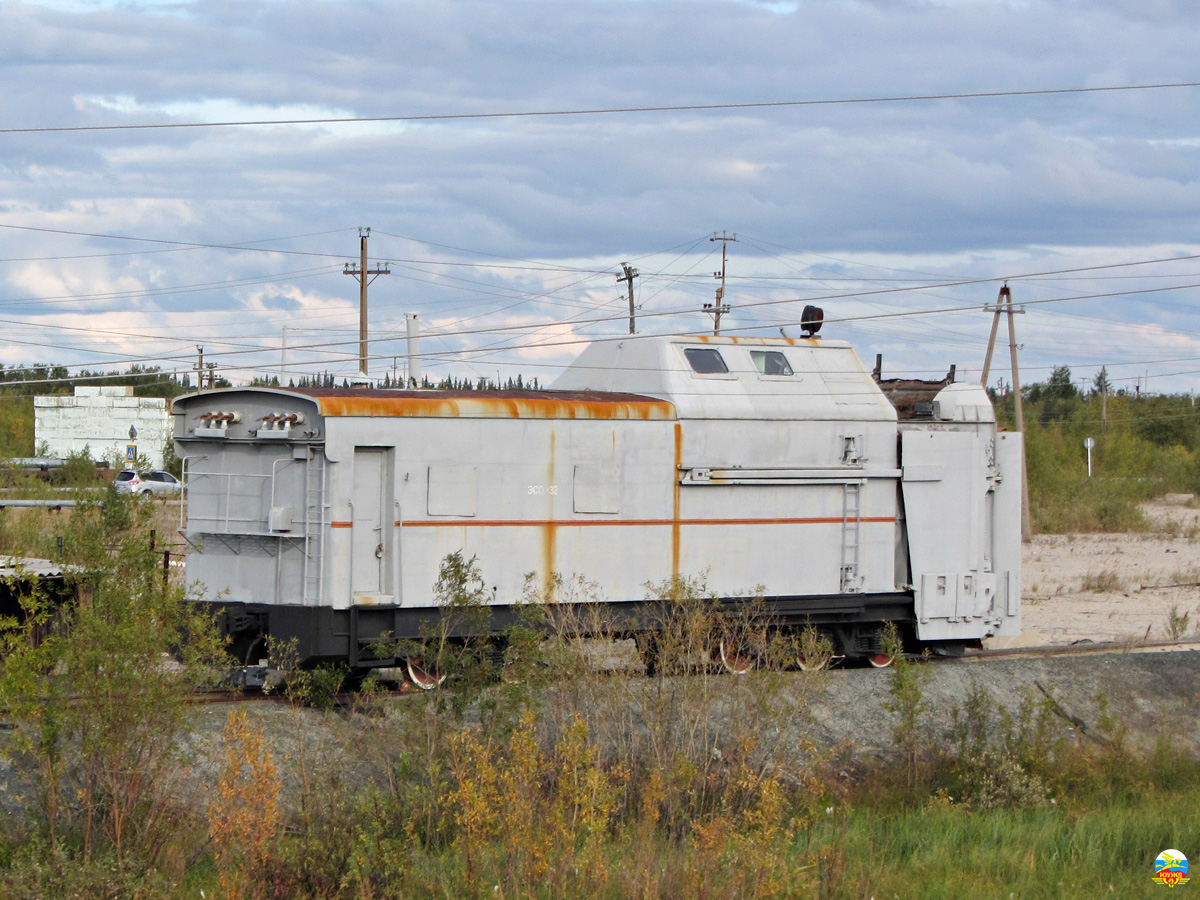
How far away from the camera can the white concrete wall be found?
82.9 metres

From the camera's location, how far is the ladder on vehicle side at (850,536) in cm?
1588

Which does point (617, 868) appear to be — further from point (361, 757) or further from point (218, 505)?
point (218, 505)

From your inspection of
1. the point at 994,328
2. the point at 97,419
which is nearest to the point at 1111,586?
the point at 994,328

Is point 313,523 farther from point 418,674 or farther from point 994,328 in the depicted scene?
point 994,328

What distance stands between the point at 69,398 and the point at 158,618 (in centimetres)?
8215

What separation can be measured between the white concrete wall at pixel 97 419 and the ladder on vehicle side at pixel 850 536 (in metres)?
74.2

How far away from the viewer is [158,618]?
31.0 feet

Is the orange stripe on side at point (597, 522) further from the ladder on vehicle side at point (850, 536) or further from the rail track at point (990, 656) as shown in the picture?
the rail track at point (990, 656)

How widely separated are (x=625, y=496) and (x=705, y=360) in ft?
7.50

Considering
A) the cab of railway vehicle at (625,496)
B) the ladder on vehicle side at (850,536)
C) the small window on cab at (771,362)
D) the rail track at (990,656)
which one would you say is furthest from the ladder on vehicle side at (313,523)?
the ladder on vehicle side at (850,536)

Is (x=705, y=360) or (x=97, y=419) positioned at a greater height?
(x=97, y=419)

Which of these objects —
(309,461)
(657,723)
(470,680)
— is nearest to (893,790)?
(657,723)

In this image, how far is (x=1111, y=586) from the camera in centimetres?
3088

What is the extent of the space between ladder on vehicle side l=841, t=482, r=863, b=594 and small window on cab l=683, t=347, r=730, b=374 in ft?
7.58
